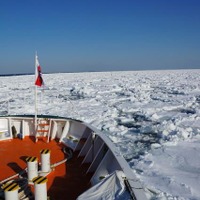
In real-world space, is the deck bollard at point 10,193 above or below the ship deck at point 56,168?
above

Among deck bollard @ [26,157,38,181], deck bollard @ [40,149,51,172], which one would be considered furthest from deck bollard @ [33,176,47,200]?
deck bollard @ [40,149,51,172]

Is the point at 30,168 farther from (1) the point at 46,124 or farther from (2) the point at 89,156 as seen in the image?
(1) the point at 46,124

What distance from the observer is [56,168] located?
3.85m

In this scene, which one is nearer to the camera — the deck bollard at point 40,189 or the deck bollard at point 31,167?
the deck bollard at point 40,189

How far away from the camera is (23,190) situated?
277 centimetres

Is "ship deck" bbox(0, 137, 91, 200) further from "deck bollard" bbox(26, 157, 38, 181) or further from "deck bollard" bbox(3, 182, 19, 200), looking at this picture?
"deck bollard" bbox(3, 182, 19, 200)

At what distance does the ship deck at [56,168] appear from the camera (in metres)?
3.19

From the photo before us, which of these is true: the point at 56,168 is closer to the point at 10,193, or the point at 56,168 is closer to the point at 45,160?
the point at 45,160

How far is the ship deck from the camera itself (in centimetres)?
319

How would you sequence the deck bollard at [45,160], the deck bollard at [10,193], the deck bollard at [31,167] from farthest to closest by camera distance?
1. the deck bollard at [45,160]
2. the deck bollard at [31,167]
3. the deck bollard at [10,193]

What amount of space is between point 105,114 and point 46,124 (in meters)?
6.71

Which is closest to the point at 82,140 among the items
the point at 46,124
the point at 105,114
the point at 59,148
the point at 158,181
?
the point at 59,148

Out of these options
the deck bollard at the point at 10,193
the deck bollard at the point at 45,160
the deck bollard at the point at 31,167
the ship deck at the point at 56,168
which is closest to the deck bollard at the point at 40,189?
the deck bollard at the point at 10,193

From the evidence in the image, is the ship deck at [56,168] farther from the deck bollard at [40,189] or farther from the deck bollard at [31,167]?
the deck bollard at [40,189]
